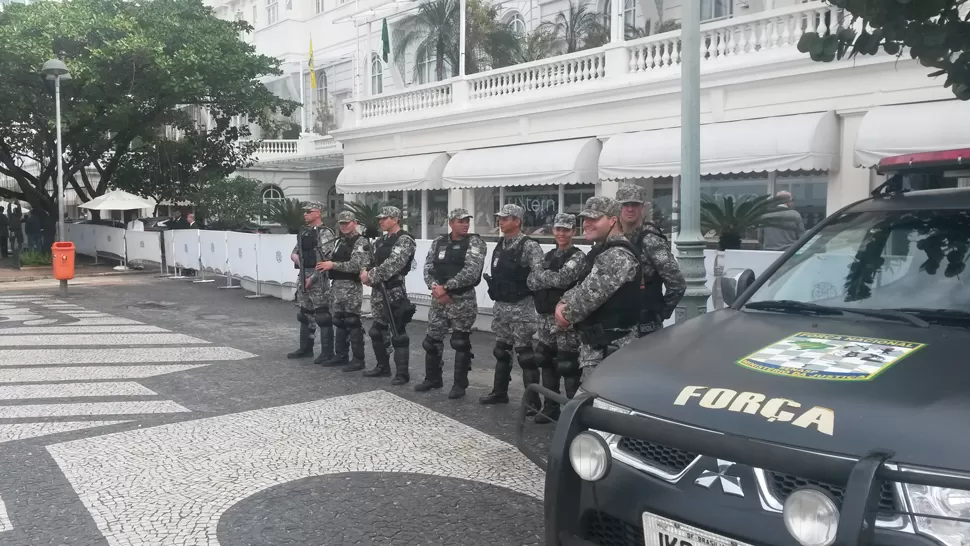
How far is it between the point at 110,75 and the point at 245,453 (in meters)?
18.8

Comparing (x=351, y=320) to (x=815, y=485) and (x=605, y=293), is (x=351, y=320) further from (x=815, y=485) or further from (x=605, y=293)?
(x=815, y=485)

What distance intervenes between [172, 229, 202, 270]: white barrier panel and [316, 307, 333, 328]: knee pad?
35.1 feet

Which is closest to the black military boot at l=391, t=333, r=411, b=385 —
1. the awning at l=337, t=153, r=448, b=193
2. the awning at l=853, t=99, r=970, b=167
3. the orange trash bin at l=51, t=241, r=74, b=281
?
the awning at l=853, t=99, r=970, b=167

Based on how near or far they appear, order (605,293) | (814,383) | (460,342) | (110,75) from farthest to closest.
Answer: (110,75) < (460,342) < (605,293) < (814,383)

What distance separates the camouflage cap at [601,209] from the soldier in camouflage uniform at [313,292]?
4.36 meters

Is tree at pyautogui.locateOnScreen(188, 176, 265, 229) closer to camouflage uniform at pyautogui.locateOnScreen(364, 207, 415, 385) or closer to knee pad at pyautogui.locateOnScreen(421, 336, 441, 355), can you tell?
camouflage uniform at pyautogui.locateOnScreen(364, 207, 415, 385)

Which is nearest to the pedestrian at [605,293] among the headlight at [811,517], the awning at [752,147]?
the headlight at [811,517]

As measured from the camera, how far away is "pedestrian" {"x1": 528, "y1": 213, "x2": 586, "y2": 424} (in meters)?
5.74

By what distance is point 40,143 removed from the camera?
922 inches

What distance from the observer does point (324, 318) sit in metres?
8.73

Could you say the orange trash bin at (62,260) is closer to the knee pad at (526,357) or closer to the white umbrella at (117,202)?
the white umbrella at (117,202)

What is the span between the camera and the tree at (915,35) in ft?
15.8

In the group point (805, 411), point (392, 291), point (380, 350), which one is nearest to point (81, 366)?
point (380, 350)

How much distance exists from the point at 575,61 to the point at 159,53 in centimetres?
1163
